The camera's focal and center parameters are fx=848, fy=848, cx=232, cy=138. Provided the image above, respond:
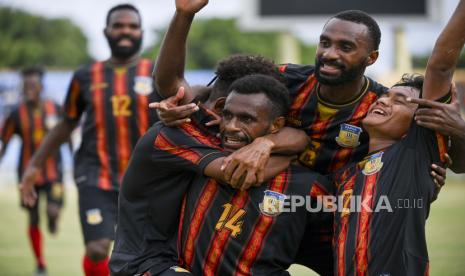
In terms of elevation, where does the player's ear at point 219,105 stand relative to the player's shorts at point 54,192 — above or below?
above

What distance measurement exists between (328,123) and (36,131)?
25.7 feet

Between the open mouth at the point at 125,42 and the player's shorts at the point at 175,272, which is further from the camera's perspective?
the open mouth at the point at 125,42

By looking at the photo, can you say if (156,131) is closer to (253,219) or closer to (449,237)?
(253,219)

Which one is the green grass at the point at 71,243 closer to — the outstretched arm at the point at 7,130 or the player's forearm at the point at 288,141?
the outstretched arm at the point at 7,130

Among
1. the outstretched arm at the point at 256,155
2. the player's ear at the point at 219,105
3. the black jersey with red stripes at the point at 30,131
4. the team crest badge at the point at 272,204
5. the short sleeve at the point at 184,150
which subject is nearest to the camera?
the outstretched arm at the point at 256,155

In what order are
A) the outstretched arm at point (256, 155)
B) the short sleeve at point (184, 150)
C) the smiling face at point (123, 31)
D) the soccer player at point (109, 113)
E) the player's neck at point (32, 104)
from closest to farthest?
the outstretched arm at point (256, 155)
the short sleeve at point (184, 150)
the soccer player at point (109, 113)
the smiling face at point (123, 31)
the player's neck at point (32, 104)

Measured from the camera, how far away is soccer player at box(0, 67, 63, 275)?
1176cm

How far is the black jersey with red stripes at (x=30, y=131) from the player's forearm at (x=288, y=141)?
7.71 meters

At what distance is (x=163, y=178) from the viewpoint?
4.67 m

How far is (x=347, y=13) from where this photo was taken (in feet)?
16.1

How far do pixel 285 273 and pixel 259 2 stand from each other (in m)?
15.3

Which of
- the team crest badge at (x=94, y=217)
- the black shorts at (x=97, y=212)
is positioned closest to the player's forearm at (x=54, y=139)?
the black shorts at (x=97, y=212)

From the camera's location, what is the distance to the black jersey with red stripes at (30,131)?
1198cm

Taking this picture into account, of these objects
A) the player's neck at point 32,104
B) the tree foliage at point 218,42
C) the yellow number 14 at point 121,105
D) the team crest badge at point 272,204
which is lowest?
the tree foliage at point 218,42
